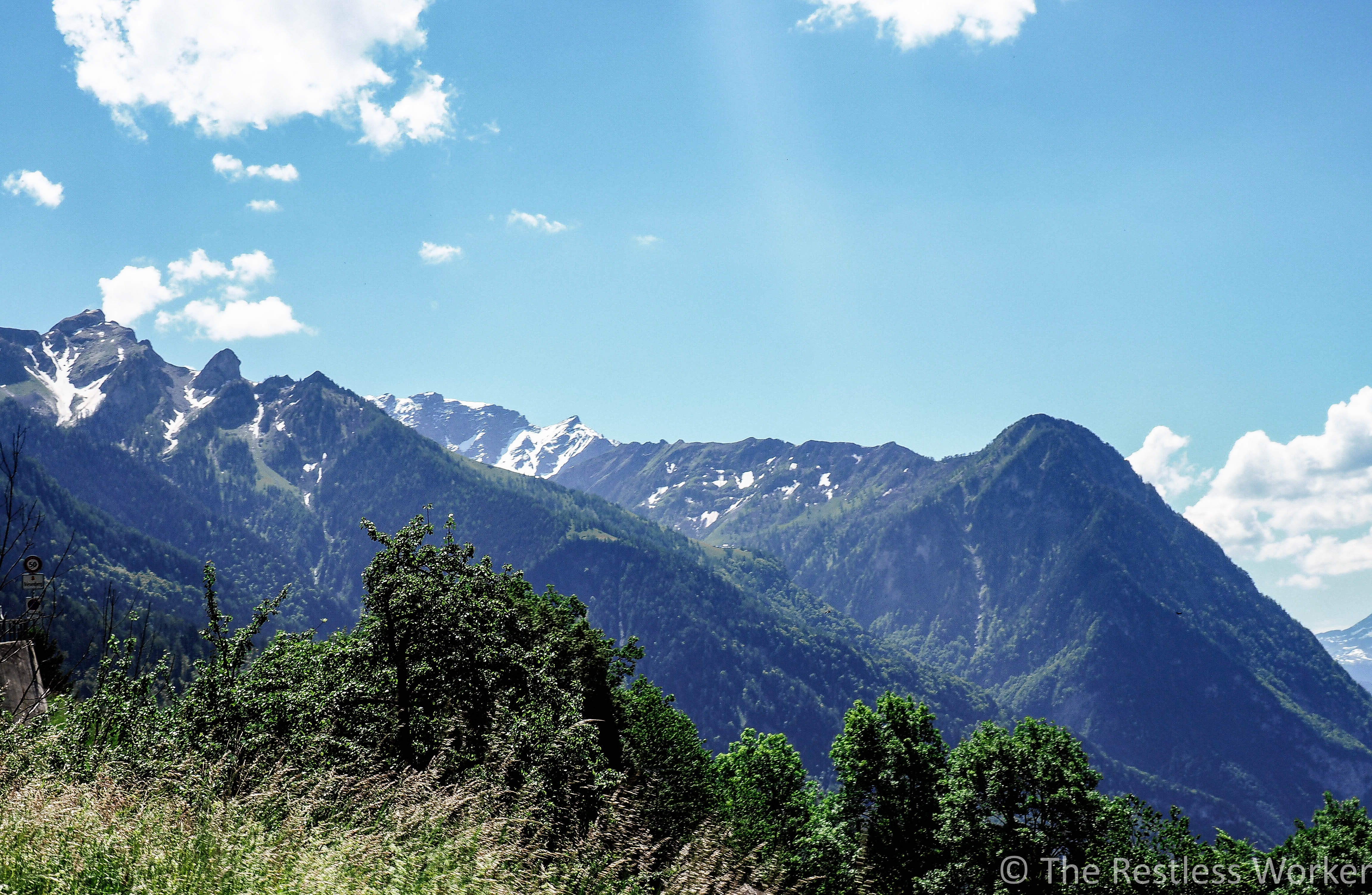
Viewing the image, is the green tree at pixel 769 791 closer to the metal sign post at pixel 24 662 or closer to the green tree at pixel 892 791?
the green tree at pixel 892 791

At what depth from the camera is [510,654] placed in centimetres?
2478

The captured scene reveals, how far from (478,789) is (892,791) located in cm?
3701

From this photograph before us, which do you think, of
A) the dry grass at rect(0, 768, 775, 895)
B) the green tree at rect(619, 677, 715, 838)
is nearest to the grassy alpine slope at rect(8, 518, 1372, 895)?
the dry grass at rect(0, 768, 775, 895)

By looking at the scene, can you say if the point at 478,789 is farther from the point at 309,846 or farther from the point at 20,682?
the point at 20,682

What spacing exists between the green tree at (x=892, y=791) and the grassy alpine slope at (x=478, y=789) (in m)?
0.13

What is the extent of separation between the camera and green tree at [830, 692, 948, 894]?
4466cm

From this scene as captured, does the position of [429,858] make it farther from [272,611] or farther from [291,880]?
[272,611]

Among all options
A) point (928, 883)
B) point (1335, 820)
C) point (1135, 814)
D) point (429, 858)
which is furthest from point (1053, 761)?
point (429, 858)

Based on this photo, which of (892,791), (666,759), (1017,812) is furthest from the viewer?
(666,759)

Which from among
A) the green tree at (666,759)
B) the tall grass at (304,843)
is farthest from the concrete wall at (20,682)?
the green tree at (666,759)

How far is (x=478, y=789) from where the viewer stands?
1402 centimetres

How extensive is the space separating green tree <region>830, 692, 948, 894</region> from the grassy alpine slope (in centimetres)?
13

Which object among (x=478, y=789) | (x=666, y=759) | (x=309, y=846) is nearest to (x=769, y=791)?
(x=666, y=759)

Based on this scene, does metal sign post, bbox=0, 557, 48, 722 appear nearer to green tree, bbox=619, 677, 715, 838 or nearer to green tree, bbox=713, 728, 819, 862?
green tree, bbox=619, 677, 715, 838
